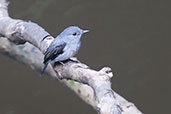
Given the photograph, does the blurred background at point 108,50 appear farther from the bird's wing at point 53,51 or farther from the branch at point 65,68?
the bird's wing at point 53,51

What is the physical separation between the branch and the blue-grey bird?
0.17 ft

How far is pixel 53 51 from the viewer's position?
2.86m

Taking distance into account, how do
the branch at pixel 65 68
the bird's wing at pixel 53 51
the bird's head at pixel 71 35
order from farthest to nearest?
the bird's head at pixel 71 35
the bird's wing at pixel 53 51
the branch at pixel 65 68

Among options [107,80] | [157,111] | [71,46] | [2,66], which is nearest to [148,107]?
[157,111]

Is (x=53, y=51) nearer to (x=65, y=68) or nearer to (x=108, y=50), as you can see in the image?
(x=65, y=68)

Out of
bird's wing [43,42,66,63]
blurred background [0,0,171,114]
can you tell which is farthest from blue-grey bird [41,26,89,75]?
blurred background [0,0,171,114]

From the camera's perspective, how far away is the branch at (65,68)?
2041 mm

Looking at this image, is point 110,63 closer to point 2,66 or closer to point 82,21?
point 82,21

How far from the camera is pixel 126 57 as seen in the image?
4.80 meters

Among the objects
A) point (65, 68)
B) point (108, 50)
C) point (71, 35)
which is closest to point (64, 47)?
point (71, 35)

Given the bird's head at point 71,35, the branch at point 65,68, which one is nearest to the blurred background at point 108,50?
the branch at point 65,68

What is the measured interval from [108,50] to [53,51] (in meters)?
2.01

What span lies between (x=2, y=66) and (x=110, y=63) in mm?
1131

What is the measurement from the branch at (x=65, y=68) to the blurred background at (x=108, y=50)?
1.33m
